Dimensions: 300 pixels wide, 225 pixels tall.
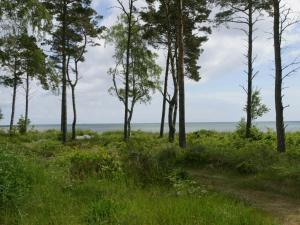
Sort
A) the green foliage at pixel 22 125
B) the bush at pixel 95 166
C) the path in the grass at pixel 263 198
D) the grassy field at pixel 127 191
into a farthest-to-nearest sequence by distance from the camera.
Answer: the green foliage at pixel 22 125, the bush at pixel 95 166, the path in the grass at pixel 263 198, the grassy field at pixel 127 191

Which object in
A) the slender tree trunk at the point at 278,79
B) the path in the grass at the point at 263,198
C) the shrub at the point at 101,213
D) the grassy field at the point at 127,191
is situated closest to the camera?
the shrub at the point at 101,213

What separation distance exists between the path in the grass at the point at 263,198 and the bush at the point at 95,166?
2293 mm

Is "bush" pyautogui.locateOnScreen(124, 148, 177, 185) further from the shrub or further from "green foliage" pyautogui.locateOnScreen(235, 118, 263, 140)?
"green foliage" pyautogui.locateOnScreen(235, 118, 263, 140)

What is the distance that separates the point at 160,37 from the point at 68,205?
2454 centimetres

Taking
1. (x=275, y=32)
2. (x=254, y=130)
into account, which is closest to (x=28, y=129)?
(x=254, y=130)

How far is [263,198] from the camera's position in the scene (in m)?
9.16

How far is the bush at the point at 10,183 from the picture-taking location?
6441 millimetres

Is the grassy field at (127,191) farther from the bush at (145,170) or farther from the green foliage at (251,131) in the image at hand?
the green foliage at (251,131)

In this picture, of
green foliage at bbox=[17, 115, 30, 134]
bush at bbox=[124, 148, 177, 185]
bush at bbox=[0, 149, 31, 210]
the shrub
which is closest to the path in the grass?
bush at bbox=[124, 148, 177, 185]

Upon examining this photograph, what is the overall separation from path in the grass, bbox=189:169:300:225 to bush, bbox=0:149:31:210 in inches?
174

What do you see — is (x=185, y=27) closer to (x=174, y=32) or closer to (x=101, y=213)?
(x=174, y=32)

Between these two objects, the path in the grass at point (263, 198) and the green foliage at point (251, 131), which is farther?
the green foliage at point (251, 131)

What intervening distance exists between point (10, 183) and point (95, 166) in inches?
162

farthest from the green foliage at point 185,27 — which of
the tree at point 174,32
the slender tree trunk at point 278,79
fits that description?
the slender tree trunk at point 278,79
